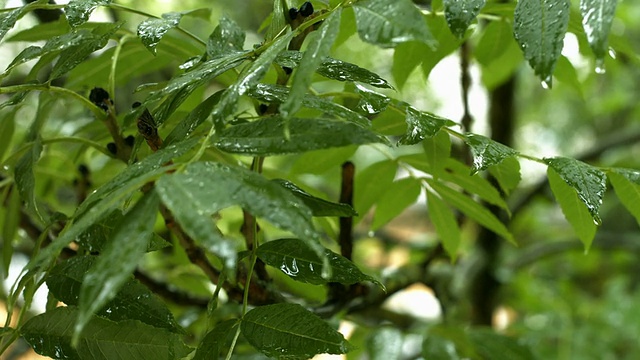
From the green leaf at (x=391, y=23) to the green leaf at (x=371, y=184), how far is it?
0.33 metres

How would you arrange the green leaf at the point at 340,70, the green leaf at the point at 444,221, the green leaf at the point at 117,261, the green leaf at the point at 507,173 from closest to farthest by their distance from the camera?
the green leaf at the point at 117,261, the green leaf at the point at 340,70, the green leaf at the point at 507,173, the green leaf at the point at 444,221

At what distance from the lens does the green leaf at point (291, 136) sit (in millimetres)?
289

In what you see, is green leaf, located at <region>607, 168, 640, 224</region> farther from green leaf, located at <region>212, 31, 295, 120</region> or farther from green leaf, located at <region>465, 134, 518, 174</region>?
green leaf, located at <region>212, 31, 295, 120</region>

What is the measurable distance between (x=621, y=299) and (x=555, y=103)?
738 mm

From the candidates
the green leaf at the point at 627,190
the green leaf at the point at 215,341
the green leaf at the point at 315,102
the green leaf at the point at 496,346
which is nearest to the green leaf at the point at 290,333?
the green leaf at the point at 215,341

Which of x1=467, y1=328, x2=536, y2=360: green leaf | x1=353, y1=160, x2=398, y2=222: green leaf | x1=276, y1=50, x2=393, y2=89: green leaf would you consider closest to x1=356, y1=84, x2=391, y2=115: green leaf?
x1=276, y1=50, x2=393, y2=89: green leaf

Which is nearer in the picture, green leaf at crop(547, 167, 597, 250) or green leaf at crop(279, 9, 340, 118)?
green leaf at crop(279, 9, 340, 118)

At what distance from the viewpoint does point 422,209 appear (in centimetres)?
180

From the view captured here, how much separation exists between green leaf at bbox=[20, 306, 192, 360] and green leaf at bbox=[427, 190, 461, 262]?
31 cm

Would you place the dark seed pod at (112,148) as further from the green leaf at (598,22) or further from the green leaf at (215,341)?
the green leaf at (598,22)

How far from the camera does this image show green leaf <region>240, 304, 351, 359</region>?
1.17 feet

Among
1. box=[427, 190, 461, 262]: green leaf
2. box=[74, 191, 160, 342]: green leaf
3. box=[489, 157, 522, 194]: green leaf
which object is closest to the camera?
box=[74, 191, 160, 342]: green leaf

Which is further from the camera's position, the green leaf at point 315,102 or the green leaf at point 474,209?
the green leaf at point 474,209

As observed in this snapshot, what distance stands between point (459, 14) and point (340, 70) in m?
0.07
